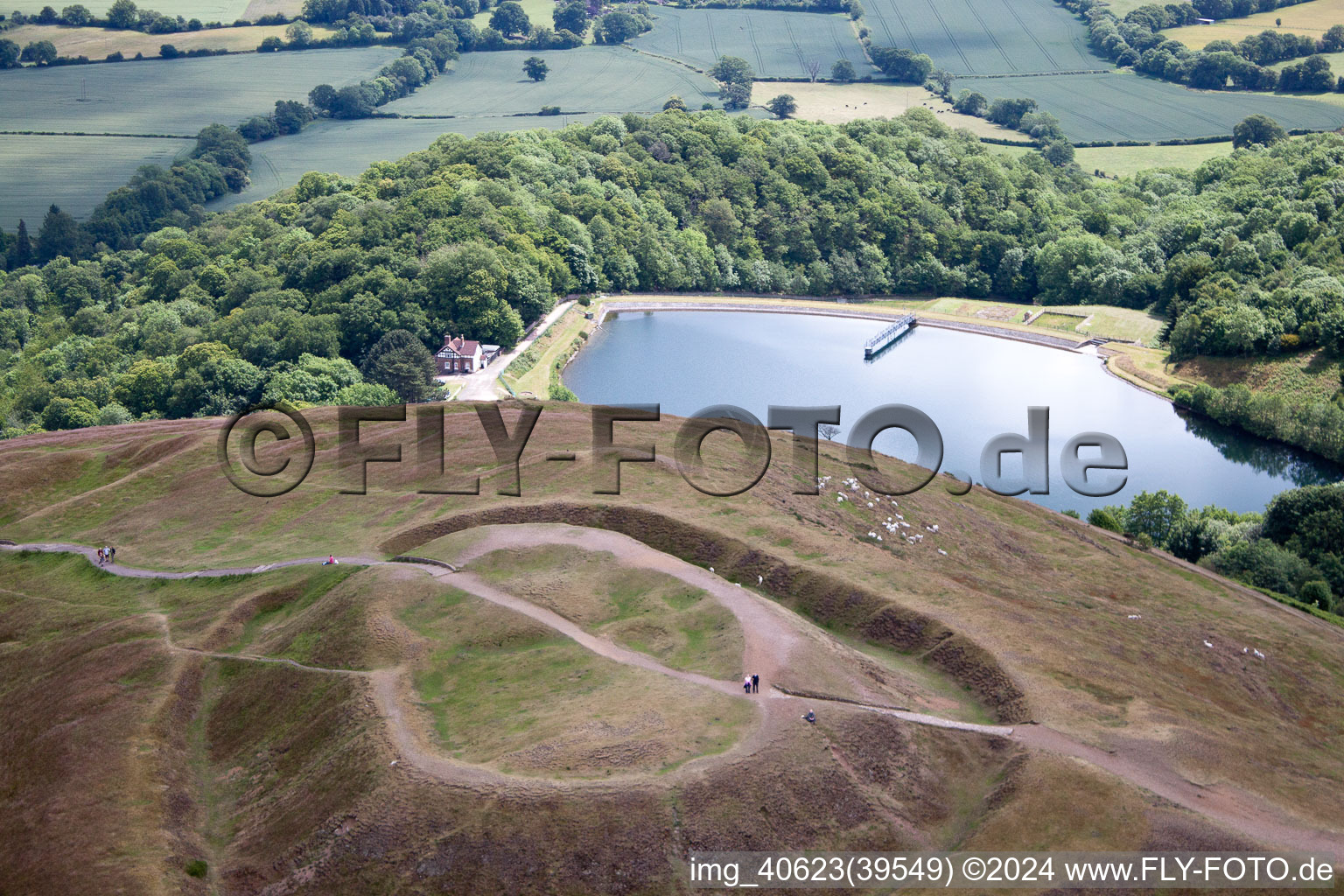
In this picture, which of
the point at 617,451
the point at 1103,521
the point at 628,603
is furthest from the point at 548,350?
the point at 628,603

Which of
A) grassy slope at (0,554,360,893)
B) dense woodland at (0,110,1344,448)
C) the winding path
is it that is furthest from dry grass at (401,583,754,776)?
dense woodland at (0,110,1344,448)

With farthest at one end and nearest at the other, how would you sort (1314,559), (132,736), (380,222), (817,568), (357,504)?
(380,222) → (1314,559) → (357,504) → (817,568) → (132,736)

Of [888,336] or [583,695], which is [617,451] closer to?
[583,695]

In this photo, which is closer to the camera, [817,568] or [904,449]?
[817,568]

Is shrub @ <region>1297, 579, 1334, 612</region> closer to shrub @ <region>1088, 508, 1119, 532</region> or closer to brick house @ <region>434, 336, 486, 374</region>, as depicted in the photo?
shrub @ <region>1088, 508, 1119, 532</region>

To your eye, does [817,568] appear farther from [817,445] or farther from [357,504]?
[357,504]

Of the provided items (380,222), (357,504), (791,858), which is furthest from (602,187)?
(791,858)
